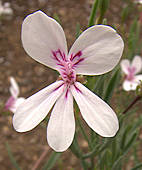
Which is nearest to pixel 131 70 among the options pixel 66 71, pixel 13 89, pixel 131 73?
pixel 131 73

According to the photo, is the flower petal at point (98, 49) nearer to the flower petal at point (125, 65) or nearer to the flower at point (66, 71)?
the flower at point (66, 71)

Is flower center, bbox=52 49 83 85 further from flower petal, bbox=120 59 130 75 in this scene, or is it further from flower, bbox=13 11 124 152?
flower petal, bbox=120 59 130 75

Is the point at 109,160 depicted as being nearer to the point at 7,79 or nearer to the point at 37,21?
the point at 37,21

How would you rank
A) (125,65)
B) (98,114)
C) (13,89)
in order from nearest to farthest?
(98,114), (13,89), (125,65)

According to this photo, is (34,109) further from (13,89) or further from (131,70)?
(131,70)

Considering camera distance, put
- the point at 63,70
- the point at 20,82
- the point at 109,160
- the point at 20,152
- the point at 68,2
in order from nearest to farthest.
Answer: the point at 63,70 → the point at 109,160 → the point at 20,152 → the point at 20,82 → the point at 68,2

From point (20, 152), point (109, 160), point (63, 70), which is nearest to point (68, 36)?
point (20, 152)

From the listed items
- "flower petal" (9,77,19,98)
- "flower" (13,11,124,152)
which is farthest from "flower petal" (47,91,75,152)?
"flower petal" (9,77,19,98)
